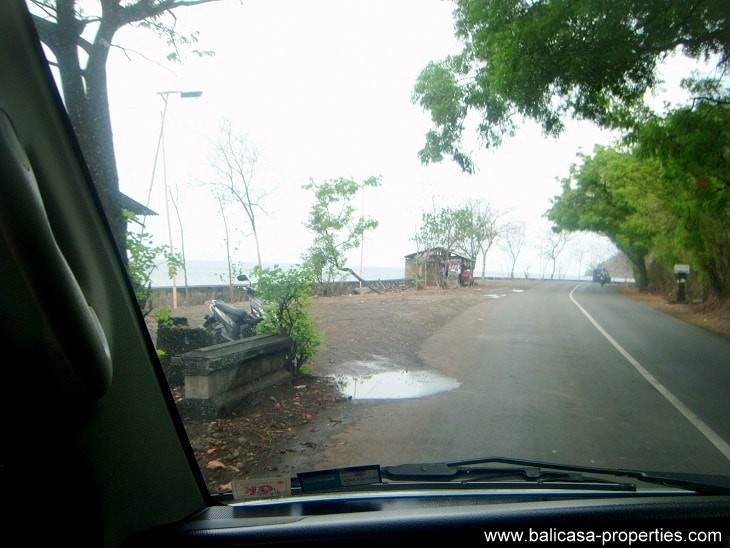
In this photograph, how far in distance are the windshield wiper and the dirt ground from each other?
1.29m

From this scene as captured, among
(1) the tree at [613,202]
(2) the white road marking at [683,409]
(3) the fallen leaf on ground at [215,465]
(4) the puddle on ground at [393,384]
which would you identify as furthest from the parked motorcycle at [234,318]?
(1) the tree at [613,202]

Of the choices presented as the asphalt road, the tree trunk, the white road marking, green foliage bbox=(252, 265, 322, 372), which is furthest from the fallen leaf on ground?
the white road marking

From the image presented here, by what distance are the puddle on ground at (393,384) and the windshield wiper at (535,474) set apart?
2907mm

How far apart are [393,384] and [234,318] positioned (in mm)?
2113

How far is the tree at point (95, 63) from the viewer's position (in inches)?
127

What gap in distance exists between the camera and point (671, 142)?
11.7m

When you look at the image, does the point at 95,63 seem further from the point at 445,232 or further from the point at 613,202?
the point at 613,202

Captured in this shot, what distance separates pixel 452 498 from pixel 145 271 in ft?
7.67

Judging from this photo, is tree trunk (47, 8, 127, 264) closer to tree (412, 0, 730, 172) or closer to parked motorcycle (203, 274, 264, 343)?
parked motorcycle (203, 274, 264, 343)

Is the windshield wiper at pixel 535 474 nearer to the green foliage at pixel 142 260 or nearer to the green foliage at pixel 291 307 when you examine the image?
the green foliage at pixel 142 260

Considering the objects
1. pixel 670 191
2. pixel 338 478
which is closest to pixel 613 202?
pixel 670 191

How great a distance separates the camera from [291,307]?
6.50m

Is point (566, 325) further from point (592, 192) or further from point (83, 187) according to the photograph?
point (592, 192)

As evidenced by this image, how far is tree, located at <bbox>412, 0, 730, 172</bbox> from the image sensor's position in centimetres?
757
